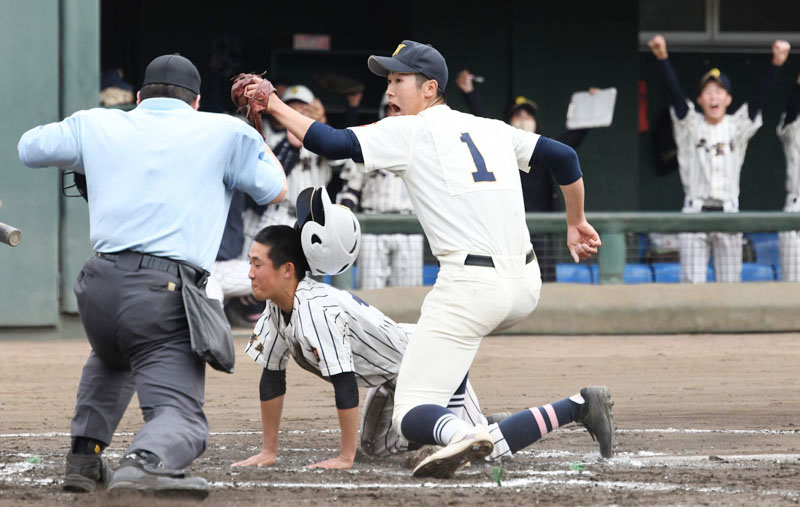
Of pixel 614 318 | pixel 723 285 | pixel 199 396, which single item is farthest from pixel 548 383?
pixel 199 396

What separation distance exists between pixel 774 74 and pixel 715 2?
2.96 metres

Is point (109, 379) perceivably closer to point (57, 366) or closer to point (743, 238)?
point (57, 366)

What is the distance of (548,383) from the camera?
7.54 meters

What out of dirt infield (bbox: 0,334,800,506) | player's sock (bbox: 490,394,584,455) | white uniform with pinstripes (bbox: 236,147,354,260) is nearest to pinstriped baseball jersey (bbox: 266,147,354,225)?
white uniform with pinstripes (bbox: 236,147,354,260)

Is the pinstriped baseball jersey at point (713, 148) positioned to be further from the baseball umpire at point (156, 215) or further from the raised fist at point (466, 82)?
the baseball umpire at point (156, 215)

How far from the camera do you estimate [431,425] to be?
440 cm

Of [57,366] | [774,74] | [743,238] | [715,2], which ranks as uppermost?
[715,2]

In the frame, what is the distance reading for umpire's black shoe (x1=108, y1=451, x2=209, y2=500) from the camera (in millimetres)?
3740

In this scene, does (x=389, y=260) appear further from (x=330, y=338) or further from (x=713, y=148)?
(x=330, y=338)

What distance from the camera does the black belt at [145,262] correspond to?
4133 millimetres

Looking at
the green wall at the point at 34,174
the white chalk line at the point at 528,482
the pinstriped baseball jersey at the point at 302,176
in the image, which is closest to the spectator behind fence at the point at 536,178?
the pinstriped baseball jersey at the point at 302,176

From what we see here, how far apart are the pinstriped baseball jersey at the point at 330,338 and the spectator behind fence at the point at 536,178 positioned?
17.2 feet

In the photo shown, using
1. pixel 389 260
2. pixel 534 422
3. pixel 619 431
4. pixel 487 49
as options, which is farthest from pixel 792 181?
pixel 534 422

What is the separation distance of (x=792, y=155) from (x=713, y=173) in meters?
1.06
